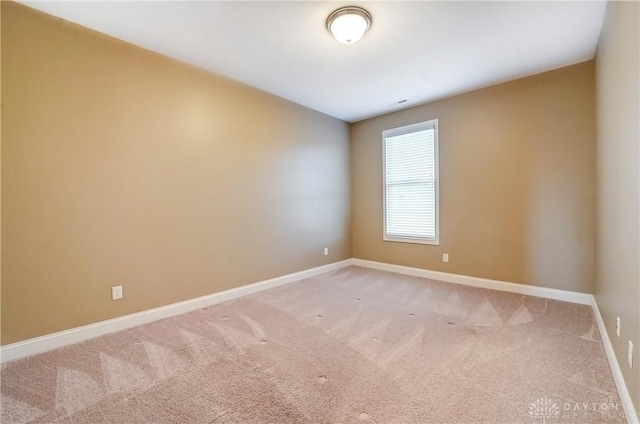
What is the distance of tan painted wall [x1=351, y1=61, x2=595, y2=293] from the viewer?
3.00 m

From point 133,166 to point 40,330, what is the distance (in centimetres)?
149

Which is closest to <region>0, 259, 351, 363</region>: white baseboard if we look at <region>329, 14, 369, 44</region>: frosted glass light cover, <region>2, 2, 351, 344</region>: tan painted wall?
<region>2, 2, 351, 344</region>: tan painted wall

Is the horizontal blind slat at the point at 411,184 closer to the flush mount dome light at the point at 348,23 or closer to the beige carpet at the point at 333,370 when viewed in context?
the beige carpet at the point at 333,370

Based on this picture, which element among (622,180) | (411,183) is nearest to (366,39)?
(622,180)

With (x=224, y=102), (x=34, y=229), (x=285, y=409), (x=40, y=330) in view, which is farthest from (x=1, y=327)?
(x=224, y=102)

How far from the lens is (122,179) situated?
2.53 m

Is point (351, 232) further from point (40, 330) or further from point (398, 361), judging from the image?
point (40, 330)

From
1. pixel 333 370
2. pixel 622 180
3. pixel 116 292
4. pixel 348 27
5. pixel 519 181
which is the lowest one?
pixel 333 370

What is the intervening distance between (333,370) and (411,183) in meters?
3.24

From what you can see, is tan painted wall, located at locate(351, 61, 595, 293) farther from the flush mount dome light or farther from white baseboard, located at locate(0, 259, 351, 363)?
white baseboard, located at locate(0, 259, 351, 363)

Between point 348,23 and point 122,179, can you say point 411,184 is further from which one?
point 122,179

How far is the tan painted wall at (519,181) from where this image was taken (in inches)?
118

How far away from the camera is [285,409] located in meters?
1.50

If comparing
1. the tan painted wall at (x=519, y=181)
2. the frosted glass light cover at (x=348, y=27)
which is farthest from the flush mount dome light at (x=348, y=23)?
the tan painted wall at (x=519, y=181)
